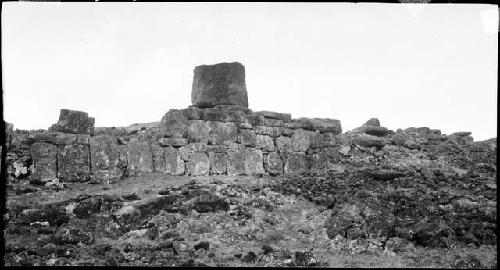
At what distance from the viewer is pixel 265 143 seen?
24.5 meters

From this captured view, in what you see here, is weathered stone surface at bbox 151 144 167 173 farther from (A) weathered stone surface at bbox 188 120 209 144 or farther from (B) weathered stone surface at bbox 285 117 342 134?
(B) weathered stone surface at bbox 285 117 342 134

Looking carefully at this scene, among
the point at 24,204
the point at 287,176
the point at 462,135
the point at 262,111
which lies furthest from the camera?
the point at 462,135

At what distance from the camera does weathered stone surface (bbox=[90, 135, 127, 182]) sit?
68.9ft

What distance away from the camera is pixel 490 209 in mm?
17672

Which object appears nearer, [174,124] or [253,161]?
[174,124]

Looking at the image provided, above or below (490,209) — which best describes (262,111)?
above

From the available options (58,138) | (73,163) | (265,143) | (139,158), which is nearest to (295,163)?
(265,143)

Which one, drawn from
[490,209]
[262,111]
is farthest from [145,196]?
[490,209]

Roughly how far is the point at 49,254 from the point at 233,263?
6.03 metres

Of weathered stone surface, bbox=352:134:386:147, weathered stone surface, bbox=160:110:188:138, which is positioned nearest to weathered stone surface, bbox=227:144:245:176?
weathered stone surface, bbox=160:110:188:138

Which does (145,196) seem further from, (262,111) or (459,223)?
(459,223)

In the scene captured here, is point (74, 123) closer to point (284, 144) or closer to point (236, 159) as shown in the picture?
point (236, 159)

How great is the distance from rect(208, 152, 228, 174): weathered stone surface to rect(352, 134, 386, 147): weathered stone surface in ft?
26.9

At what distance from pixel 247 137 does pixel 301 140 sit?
3.39 metres
